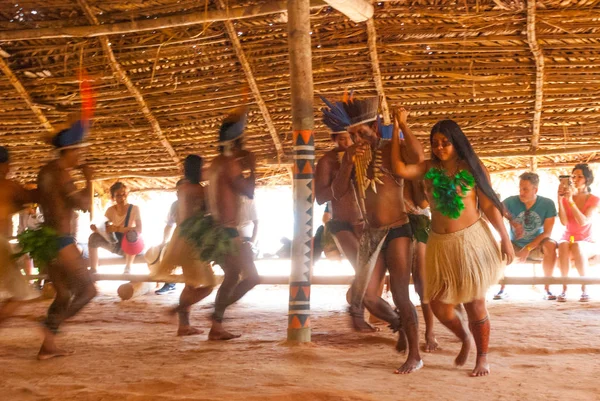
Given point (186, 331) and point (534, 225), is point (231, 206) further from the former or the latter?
point (534, 225)

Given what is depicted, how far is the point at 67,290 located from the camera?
521 cm

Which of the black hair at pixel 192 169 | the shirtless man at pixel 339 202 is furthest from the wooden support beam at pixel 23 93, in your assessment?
the shirtless man at pixel 339 202

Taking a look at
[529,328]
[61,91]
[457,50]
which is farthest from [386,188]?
[61,91]

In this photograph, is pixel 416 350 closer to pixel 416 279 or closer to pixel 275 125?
pixel 416 279

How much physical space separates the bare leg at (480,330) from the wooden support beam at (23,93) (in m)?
6.43

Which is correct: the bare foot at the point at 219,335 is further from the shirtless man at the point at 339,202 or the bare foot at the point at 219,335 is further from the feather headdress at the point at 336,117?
the feather headdress at the point at 336,117

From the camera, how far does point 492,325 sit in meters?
6.33

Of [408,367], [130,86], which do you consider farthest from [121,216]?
[408,367]

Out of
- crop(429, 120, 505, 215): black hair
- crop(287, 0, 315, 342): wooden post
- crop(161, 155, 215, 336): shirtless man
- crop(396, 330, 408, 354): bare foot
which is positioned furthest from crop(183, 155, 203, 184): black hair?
crop(429, 120, 505, 215): black hair

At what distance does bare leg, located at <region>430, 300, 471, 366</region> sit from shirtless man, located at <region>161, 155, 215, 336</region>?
7.05ft

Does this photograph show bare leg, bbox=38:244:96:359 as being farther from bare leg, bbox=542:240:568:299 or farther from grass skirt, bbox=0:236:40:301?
bare leg, bbox=542:240:568:299

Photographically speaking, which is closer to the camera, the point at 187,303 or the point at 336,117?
the point at 336,117

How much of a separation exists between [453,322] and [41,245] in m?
2.82

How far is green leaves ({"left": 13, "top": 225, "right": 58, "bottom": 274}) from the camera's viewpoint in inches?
200
